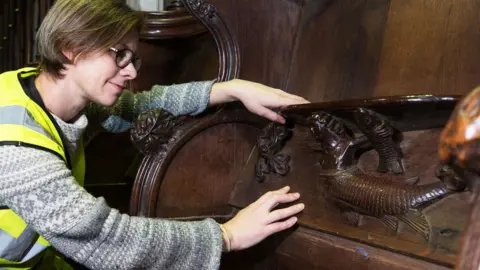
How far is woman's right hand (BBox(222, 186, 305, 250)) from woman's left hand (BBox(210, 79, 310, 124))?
0.62ft

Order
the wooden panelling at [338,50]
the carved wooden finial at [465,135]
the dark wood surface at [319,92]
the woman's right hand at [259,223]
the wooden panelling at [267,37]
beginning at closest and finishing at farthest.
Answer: the carved wooden finial at [465,135] → the dark wood surface at [319,92] → the woman's right hand at [259,223] → the wooden panelling at [338,50] → the wooden panelling at [267,37]

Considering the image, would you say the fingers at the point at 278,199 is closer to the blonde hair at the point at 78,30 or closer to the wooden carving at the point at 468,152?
the blonde hair at the point at 78,30

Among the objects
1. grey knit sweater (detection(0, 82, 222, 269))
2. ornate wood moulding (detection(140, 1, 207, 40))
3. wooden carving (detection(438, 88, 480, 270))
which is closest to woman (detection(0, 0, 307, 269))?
grey knit sweater (detection(0, 82, 222, 269))

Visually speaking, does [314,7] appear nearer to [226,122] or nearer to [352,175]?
[226,122]

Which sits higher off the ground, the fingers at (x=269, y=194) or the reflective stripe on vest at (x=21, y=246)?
the fingers at (x=269, y=194)

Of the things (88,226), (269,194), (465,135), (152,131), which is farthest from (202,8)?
(465,135)

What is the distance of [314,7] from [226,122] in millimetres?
326

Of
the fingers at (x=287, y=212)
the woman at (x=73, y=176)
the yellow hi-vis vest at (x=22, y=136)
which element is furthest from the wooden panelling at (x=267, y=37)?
the yellow hi-vis vest at (x=22, y=136)

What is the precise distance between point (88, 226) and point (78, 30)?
351 millimetres

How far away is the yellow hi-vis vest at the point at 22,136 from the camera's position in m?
0.85

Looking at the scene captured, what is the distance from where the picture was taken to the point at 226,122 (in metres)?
1.20

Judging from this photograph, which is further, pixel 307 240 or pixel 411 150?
pixel 307 240

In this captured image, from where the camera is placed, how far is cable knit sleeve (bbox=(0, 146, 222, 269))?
0.81 meters

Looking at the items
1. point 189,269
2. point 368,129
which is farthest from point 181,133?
point 368,129
